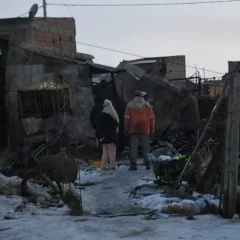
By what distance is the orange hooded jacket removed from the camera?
1190 cm

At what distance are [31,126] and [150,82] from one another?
4202mm

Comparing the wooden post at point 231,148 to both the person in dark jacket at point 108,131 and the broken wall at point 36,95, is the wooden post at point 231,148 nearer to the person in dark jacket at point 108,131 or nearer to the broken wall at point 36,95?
the person in dark jacket at point 108,131

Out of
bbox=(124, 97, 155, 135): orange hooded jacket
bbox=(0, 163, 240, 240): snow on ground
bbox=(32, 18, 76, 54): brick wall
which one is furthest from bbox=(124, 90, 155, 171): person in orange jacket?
bbox=(32, 18, 76, 54): brick wall

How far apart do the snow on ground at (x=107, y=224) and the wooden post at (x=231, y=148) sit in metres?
0.32

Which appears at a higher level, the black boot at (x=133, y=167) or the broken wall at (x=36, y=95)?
the broken wall at (x=36, y=95)

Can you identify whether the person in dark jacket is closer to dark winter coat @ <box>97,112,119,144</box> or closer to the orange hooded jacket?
dark winter coat @ <box>97,112,119,144</box>

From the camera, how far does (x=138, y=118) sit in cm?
1188

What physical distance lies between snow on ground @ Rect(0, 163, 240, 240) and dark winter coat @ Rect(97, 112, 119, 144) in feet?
12.1

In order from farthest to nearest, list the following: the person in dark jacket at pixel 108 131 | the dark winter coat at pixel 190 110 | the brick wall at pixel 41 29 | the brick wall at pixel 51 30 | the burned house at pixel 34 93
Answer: the brick wall at pixel 51 30
the brick wall at pixel 41 29
the burned house at pixel 34 93
the dark winter coat at pixel 190 110
the person in dark jacket at pixel 108 131

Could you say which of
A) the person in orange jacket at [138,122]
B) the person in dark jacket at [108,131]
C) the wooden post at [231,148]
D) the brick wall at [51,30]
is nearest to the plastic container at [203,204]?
the wooden post at [231,148]

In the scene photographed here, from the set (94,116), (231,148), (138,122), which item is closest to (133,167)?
(138,122)

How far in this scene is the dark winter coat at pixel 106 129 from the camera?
12.1m

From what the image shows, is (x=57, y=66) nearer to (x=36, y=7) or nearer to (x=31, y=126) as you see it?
(x=31, y=126)

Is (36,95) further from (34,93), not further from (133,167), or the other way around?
(133,167)
